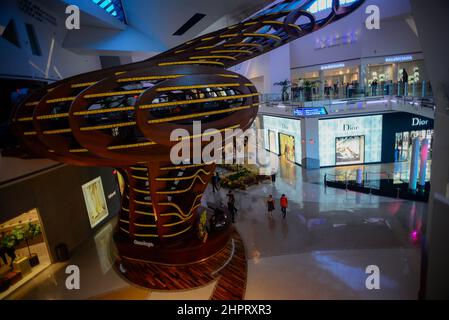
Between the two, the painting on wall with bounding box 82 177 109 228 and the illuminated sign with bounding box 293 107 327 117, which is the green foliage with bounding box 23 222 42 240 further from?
the illuminated sign with bounding box 293 107 327 117

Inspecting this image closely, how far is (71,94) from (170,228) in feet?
17.0

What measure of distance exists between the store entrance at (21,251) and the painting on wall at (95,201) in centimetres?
210

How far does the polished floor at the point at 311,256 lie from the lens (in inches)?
289

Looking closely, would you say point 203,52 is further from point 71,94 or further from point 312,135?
point 312,135

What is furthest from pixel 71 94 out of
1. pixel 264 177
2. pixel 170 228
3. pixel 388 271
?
pixel 264 177

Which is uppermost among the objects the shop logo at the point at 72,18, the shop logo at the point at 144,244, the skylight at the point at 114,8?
the skylight at the point at 114,8

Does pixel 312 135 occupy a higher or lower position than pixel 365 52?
lower

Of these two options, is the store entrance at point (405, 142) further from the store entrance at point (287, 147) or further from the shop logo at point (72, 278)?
the shop logo at point (72, 278)

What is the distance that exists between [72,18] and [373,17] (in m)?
20.6

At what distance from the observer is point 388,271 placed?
7711mm

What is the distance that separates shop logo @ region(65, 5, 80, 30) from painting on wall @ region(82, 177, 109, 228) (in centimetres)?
843

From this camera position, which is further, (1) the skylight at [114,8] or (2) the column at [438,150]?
(1) the skylight at [114,8]

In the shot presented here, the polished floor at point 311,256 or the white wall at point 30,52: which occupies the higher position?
the white wall at point 30,52

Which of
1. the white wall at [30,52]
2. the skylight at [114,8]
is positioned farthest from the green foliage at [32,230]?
the skylight at [114,8]
